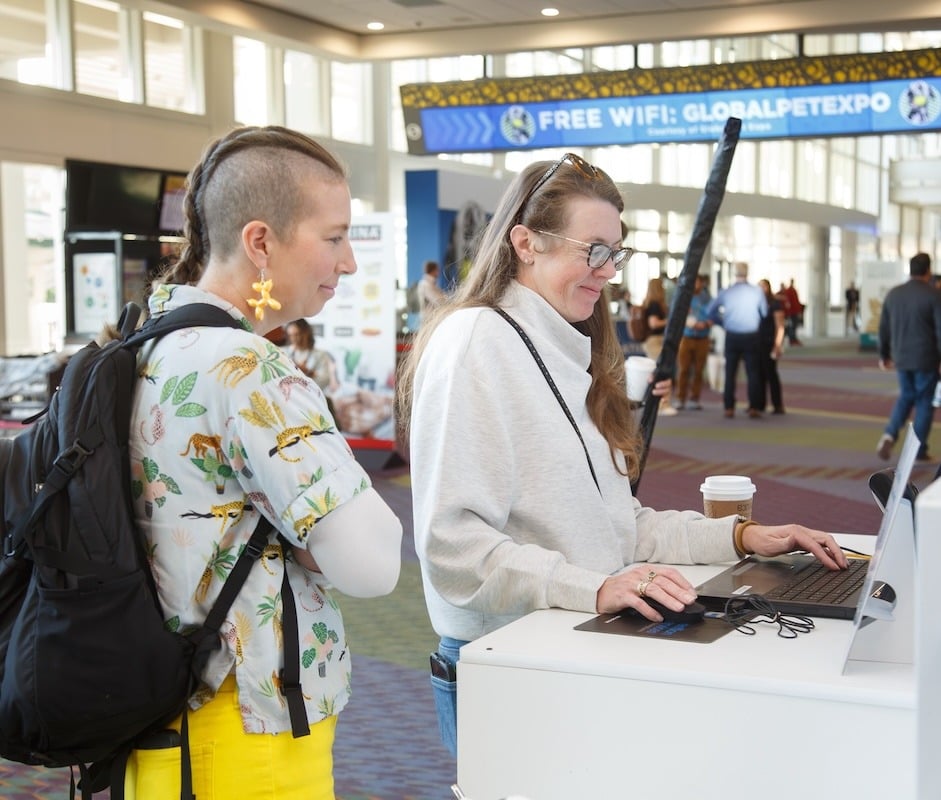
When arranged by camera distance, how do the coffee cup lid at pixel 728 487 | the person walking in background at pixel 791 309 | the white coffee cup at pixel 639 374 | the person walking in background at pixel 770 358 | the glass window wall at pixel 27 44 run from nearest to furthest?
1. the coffee cup lid at pixel 728 487
2. the white coffee cup at pixel 639 374
3. the person walking in background at pixel 770 358
4. the glass window wall at pixel 27 44
5. the person walking in background at pixel 791 309

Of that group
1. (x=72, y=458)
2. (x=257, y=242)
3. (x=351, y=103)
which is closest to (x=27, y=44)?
(x=351, y=103)

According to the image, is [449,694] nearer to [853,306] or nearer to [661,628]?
[661,628]

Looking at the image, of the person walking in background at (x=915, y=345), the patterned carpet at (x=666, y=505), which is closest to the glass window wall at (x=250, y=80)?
the patterned carpet at (x=666, y=505)

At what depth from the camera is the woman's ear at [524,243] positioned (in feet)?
6.75

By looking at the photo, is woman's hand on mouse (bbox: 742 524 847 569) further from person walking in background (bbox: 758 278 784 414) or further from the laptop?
person walking in background (bbox: 758 278 784 414)

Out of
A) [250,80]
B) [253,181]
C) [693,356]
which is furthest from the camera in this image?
[250,80]

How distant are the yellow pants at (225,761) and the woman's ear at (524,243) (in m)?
0.92

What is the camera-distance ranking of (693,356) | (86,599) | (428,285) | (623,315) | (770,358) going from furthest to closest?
(623,315), (693,356), (428,285), (770,358), (86,599)

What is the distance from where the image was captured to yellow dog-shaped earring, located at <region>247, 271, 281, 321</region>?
58.1 inches

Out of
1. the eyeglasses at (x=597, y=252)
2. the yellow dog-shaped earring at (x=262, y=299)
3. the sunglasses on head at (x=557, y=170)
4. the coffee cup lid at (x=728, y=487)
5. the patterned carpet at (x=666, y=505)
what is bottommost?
the patterned carpet at (x=666, y=505)

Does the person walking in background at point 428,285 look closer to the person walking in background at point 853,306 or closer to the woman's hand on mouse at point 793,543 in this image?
the woman's hand on mouse at point 793,543

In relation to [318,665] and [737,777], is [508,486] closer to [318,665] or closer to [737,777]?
[318,665]

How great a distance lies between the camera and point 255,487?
1.40 m

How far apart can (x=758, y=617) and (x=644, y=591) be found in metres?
0.16
